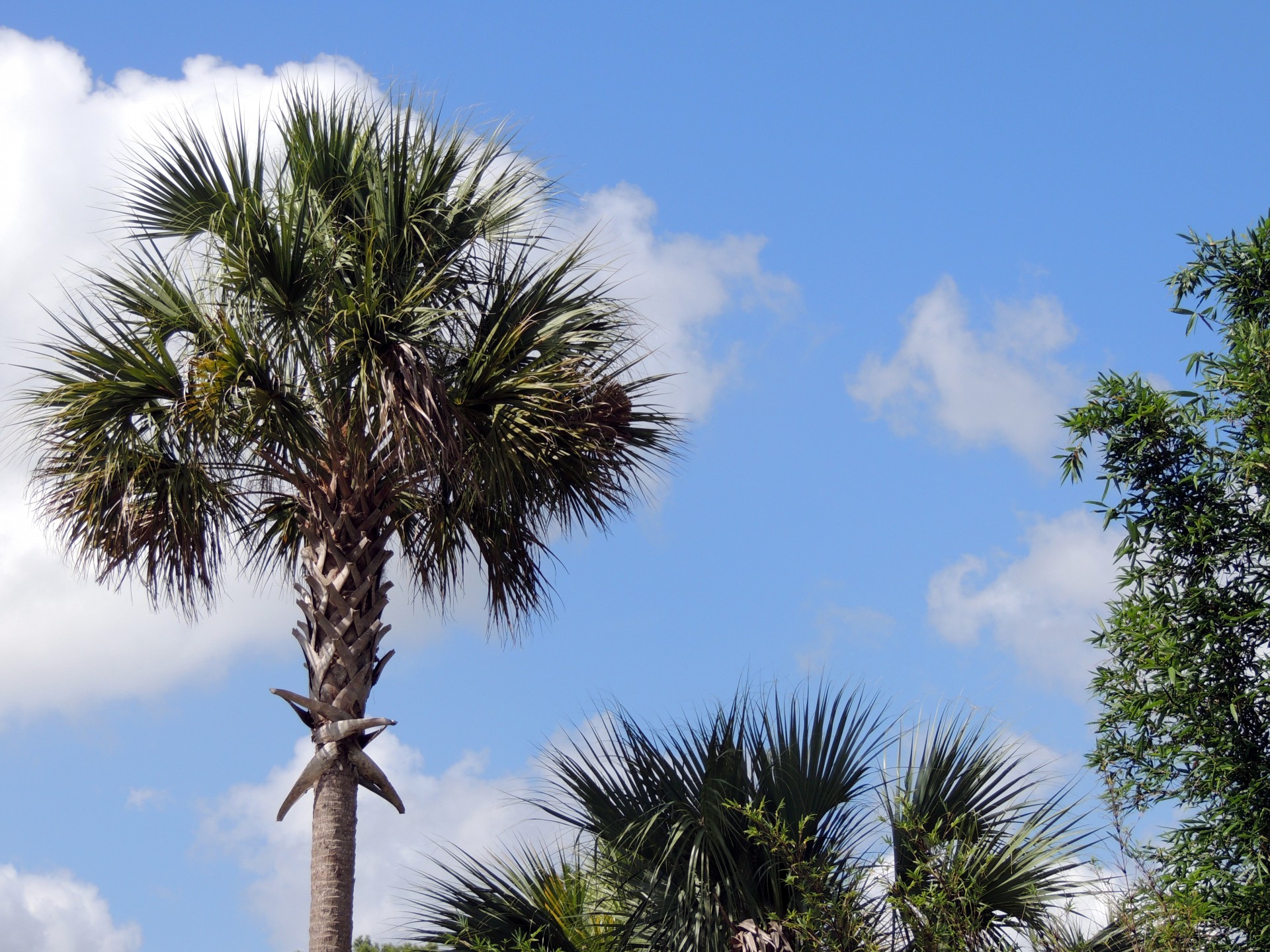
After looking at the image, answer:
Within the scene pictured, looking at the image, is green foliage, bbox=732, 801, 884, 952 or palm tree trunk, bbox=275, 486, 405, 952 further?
palm tree trunk, bbox=275, 486, 405, 952

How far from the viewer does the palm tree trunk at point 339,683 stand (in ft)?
25.9

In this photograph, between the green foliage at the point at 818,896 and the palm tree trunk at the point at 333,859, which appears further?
the palm tree trunk at the point at 333,859

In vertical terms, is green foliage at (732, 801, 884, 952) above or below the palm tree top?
below

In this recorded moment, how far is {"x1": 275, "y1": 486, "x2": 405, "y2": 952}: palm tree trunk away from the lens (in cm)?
788

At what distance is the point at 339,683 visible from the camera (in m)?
8.23

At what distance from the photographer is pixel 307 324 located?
8.12m

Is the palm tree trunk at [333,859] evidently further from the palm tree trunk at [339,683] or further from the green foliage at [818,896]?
the green foliage at [818,896]

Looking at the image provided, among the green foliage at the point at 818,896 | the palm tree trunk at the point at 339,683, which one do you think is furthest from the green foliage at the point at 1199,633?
the palm tree trunk at the point at 339,683

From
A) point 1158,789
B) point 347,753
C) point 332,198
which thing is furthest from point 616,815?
point 332,198

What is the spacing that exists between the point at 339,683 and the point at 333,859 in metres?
1.03

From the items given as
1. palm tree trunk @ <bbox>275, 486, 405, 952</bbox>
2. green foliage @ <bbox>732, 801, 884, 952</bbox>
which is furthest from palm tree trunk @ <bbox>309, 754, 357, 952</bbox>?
green foliage @ <bbox>732, 801, 884, 952</bbox>

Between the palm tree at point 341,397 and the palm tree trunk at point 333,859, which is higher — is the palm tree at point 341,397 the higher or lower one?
the higher one

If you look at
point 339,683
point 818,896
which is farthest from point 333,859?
point 818,896

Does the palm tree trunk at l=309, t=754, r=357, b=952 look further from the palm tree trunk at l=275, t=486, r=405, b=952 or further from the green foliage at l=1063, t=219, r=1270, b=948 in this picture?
the green foliage at l=1063, t=219, r=1270, b=948
